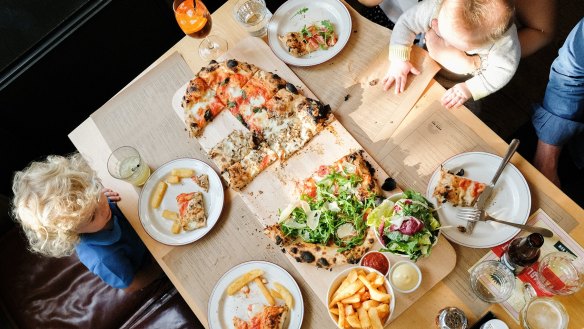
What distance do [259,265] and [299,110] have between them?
0.63 m

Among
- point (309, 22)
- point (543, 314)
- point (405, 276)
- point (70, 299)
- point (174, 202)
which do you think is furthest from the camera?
point (70, 299)

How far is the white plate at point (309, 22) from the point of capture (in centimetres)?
187

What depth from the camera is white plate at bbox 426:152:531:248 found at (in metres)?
1.52

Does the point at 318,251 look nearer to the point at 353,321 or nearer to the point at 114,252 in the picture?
the point at 353,321

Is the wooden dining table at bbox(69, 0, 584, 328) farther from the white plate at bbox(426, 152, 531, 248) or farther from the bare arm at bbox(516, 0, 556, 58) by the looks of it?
the bare arm at bbox(516, 0, 556, 58)

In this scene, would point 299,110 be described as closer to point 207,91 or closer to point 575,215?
point 207,91

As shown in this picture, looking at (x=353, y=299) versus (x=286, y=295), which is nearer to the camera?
(x=353, y=299)

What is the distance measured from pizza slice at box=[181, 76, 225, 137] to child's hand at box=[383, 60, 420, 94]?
691 mm

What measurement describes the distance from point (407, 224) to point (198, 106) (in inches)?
39.2

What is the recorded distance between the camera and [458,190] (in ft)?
5.11

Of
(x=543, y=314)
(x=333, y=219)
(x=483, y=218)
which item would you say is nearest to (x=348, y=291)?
(x=333, y=219)

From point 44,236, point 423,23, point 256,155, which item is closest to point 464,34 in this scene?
point 423,23

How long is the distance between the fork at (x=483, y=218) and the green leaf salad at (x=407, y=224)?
0.10 metres

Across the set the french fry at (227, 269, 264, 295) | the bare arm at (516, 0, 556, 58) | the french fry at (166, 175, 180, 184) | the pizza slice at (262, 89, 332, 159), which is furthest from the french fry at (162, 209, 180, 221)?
the bare arm at (516, 0, 556, 58)
